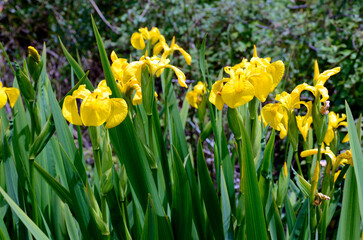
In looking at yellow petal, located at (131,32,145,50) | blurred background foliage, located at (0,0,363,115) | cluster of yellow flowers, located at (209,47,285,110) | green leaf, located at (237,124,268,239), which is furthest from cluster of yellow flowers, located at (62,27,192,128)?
blurred background foliage, located at (0,0,363,115)

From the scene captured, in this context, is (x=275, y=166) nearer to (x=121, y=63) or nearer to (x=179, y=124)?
(x=179, y=124)

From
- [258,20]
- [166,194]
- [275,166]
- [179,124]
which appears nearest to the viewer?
[166,194]

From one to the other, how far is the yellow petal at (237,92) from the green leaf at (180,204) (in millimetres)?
191

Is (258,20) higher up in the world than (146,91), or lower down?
higher up

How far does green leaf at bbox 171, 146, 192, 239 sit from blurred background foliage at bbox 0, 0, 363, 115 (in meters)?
1.58

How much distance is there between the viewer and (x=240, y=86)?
79 cm

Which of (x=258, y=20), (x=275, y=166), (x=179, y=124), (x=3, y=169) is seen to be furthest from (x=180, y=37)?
(x=3, y=169)

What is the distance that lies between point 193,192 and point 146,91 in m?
0.30

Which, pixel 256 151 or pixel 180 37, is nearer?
pixel 256 151

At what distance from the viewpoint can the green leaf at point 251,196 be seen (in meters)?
0.75

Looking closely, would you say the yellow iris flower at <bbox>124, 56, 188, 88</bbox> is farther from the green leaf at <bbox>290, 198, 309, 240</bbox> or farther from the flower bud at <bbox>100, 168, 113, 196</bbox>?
the green leaf at <bbox>290, 198, 309, 240</bbox>

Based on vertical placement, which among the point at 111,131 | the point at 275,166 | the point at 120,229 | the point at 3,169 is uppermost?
the point at 111,131

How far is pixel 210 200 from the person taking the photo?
3.20 ft

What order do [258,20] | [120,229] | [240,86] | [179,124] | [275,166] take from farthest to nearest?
[258,20]
[275,166]
[179,124]
[120,229]
[240,86]
